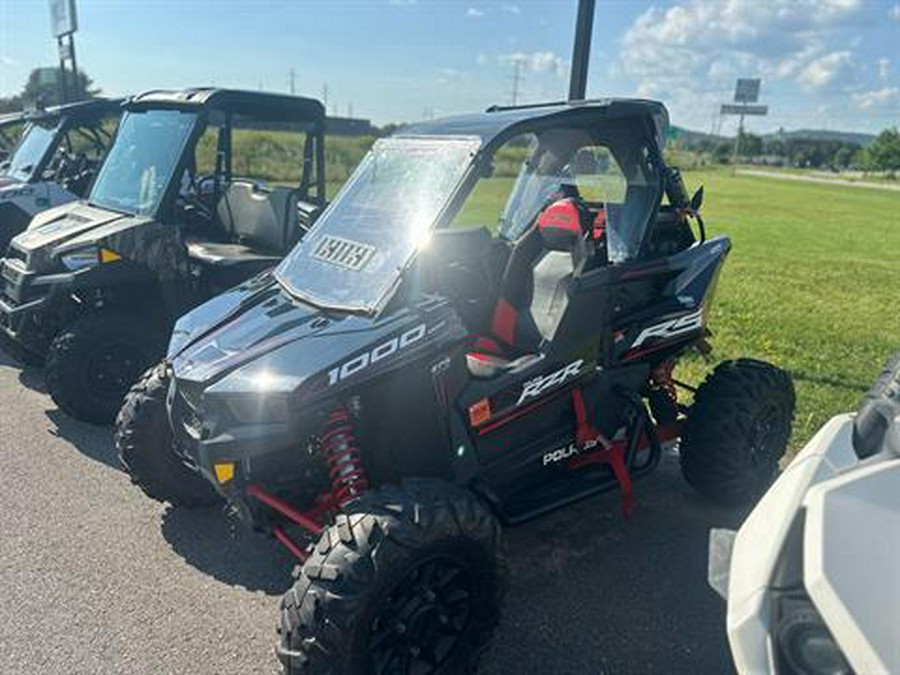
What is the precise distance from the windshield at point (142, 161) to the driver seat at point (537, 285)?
3.06 m

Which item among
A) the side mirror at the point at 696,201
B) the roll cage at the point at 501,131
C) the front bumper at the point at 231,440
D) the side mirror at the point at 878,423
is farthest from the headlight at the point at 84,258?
the side mirror at the point at 878,423

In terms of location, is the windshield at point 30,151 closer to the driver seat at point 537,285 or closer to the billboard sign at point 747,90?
the driver seat at point 537,285

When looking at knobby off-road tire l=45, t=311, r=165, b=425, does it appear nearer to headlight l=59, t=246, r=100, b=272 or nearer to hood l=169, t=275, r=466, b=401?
headlight l=59, t=246, r=100, b=272

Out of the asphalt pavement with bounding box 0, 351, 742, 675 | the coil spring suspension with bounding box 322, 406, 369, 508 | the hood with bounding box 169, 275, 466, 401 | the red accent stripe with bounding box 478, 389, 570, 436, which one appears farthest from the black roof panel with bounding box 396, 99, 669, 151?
the asphalt pavement with bounding box 0, 351, 742, 675

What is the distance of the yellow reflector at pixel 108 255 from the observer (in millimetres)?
5064

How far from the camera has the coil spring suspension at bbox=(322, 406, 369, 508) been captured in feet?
9.22

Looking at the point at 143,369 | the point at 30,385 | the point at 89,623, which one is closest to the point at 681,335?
the point at 89,623

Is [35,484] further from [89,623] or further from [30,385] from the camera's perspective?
[30,385]

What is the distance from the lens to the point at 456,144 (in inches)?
127

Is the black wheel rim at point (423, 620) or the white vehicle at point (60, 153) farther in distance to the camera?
the white vehicle at point (60, 153)

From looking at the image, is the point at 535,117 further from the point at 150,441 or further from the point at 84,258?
the point at 84,258

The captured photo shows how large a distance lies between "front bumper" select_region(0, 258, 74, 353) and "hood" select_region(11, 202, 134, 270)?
12cm

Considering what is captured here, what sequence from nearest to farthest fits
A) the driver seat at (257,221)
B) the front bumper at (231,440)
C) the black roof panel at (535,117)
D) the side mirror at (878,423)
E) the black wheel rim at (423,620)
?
the side mirror at (878,423) → the black wheel rim at (423,620) → the front bumper at (231,440) → the black roof panel at (535,117) → the driver seat at (257,221)

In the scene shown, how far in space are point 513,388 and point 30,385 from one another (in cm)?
444
